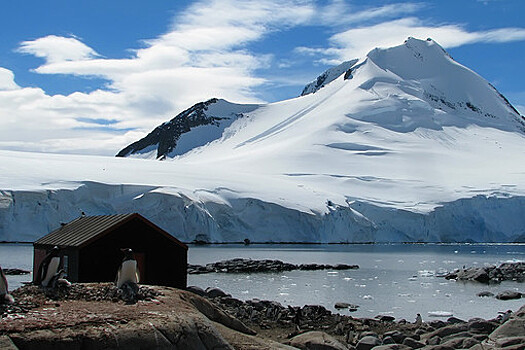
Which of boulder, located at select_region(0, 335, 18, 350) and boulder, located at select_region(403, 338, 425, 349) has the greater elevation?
boulder, located at select_region(0, 335, 18, 350)

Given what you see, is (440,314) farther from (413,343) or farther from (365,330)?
(413,343)

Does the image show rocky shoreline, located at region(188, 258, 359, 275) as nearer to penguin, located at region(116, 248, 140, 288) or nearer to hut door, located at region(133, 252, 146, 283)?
hut door, located at region(133, 252, 146, 283)

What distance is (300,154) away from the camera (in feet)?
245

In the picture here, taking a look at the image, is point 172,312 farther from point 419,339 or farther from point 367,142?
point 367,142

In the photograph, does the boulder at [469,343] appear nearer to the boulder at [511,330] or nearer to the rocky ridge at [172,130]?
the boulder at [511,330]

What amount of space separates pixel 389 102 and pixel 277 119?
1584cm

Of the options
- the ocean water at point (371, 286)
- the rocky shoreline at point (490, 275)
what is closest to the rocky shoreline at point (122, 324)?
the ocean water at point (371, 286)

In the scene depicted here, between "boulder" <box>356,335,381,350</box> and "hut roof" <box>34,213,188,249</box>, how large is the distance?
396 cm

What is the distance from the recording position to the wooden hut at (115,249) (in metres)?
12.6

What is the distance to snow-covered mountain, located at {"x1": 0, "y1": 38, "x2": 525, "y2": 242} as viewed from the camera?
4462cm

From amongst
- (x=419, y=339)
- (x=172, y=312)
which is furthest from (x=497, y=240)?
(x=172, y=312)

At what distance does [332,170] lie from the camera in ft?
226

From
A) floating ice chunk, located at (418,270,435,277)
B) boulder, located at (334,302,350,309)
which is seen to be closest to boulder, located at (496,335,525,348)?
boulder, located at (334,302,350,309)

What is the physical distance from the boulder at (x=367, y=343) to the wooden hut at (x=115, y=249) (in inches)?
149
